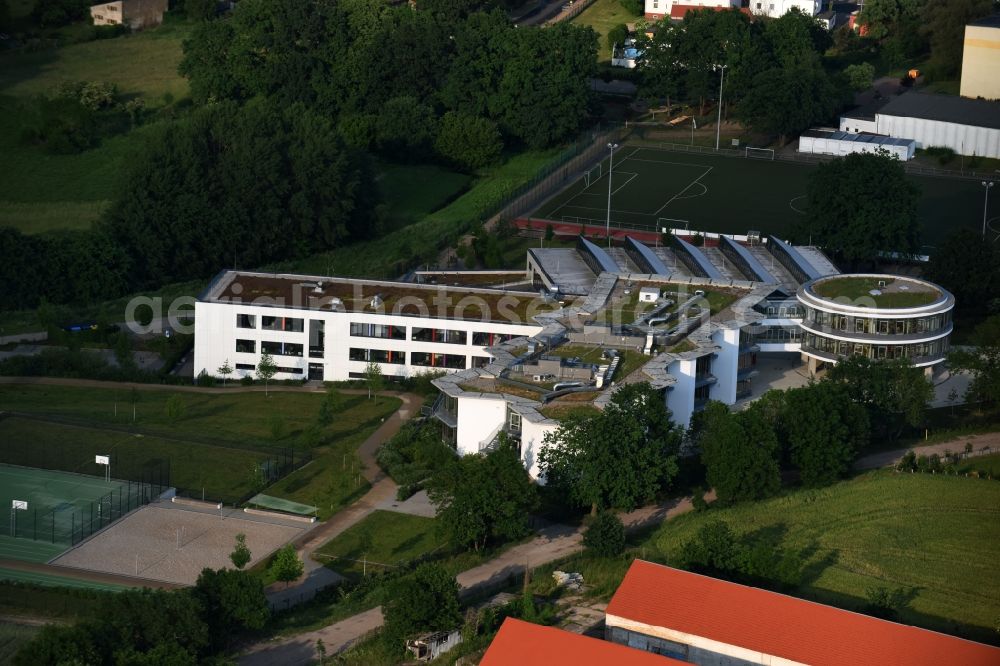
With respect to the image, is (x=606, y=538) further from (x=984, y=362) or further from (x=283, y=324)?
(x=283, y=324)

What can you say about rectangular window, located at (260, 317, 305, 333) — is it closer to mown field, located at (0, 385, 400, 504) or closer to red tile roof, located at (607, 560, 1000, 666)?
mown field, located at (0, 385, 400, 504)

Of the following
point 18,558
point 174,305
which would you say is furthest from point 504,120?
point 18,558

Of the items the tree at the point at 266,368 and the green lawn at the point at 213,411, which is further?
the tree at the point at 266,368

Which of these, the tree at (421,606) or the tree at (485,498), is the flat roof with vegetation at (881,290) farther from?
the tree at (421,606)

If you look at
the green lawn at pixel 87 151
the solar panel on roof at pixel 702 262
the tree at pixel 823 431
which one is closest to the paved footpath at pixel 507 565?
the tree at pixel 823 431

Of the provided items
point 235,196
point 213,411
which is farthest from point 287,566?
point 235,196

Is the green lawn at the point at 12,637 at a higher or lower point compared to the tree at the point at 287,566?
lower
